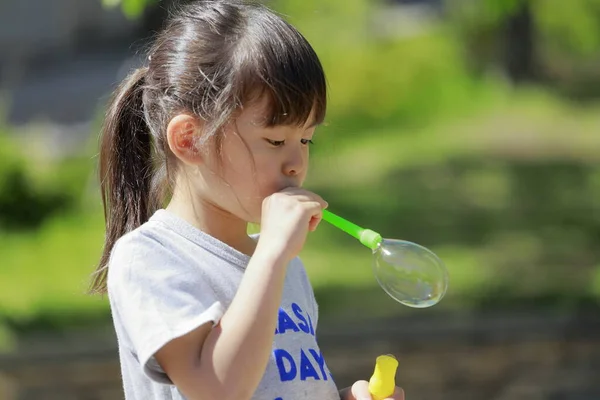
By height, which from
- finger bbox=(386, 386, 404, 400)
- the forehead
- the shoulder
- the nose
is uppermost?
the forehead

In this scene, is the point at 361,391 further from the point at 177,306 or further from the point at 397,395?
the point at 177,306

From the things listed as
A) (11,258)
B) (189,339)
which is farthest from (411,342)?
(189,339)

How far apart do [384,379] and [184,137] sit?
505 millimetres

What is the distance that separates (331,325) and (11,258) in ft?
8.00

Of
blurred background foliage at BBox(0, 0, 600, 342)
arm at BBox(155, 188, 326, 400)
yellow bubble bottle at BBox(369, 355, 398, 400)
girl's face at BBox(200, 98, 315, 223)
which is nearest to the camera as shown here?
arm at BBox(155, 188, 326, 400)

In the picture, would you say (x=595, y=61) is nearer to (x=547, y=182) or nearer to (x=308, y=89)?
(x=547, y=182)

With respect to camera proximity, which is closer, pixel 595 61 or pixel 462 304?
pixel 462 304

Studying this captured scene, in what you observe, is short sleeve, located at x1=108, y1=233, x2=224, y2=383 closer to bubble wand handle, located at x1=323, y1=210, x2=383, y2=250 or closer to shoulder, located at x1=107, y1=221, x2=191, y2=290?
shoulder, located at x1=107, y1=221, x2=191, y2=290

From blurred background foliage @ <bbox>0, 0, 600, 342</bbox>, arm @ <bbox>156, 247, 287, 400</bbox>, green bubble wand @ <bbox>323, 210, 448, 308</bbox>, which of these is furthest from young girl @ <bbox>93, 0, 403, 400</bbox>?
blurred background foliage @ <bbox>0, 0, 600, 342</bbox>

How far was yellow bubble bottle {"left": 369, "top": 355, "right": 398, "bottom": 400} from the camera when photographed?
68.3 inches

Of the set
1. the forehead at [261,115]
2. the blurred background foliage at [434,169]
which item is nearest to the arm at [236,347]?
the forehead at [261,115]

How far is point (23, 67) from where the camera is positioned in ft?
37.2

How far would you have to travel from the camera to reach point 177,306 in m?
1.54

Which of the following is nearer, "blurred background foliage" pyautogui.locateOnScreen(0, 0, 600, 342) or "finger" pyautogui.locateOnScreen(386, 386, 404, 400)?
"finger" pyautogui.locateOnScreen(386, 386, 404, 400)
